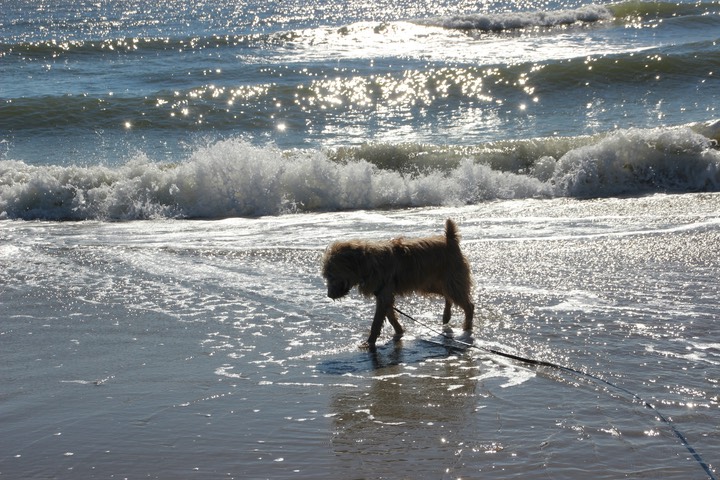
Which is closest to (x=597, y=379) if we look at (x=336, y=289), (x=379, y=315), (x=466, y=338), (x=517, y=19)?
(x=466, y=338)

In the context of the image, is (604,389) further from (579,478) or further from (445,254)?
(445,254)

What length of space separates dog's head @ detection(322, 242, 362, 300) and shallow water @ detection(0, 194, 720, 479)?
51 centimetres

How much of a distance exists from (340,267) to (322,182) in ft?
22.4

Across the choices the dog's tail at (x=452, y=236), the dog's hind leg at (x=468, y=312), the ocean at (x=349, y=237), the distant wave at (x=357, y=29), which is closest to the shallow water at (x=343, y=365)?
the ocean at (x=349, y=237)

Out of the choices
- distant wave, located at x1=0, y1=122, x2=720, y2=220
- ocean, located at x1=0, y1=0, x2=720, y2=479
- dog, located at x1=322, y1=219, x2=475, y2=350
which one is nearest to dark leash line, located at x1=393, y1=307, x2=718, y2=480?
ocean, located at x1=0, y1=0, x2=720, y2=479

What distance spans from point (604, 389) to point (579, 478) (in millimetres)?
1204

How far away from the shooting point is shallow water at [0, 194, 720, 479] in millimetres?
4738

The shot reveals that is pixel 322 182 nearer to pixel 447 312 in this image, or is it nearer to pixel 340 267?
pixel 447 312

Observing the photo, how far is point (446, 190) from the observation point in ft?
42.2

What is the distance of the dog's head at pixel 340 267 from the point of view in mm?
6234

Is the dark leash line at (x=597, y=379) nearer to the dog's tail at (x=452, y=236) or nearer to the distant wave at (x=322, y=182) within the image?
the dog's tail at (x=452, y=236)

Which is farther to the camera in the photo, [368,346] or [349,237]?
[349,237]

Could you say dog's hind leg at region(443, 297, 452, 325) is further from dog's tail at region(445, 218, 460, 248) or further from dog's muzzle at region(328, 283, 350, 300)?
dog's muzzle at region(328, 283, 350, 300)

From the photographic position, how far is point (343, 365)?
619 centimetres
